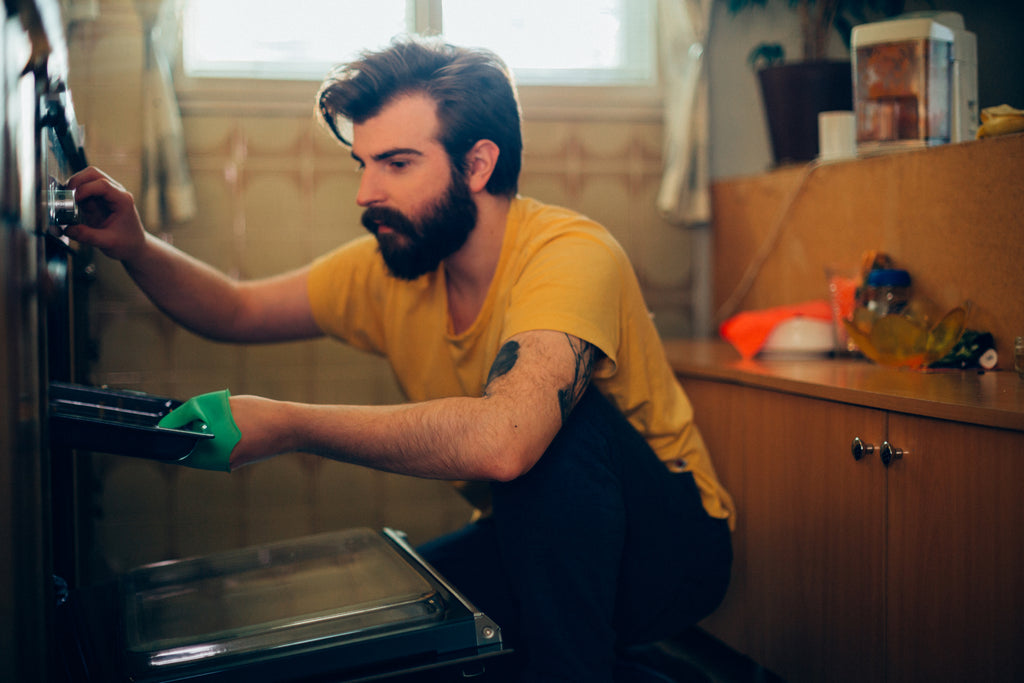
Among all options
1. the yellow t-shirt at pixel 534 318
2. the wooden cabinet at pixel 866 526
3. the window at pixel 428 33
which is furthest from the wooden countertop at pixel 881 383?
the window at pixel 428 33

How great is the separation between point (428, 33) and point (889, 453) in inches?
56.2

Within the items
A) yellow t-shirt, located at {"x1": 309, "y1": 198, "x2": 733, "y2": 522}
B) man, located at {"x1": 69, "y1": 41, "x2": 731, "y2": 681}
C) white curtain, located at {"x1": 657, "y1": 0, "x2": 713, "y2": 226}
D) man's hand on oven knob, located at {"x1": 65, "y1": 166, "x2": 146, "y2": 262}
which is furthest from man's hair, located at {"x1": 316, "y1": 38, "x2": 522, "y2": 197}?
white curtain, located at {"x1": 657, "y1": 0, "x2": 713, "y2": 226}

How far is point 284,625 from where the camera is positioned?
35.6 inches

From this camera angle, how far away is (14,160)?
0.55 meters

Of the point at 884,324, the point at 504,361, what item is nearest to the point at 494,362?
the point at 504,361

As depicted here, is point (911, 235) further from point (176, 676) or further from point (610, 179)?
point (176, 676)

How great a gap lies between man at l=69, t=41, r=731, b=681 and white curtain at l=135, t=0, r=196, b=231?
Result: 53 centimetres

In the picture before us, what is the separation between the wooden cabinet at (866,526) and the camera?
3.00 feet

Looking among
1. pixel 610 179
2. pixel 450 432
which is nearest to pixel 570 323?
pixel 450 432

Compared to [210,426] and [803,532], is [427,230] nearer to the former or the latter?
[210,426]

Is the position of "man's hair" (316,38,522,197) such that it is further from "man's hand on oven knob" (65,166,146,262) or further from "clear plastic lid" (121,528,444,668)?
"clear plastic lid" (121,528,444,668)

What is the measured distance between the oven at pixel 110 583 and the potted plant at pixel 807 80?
1236mm

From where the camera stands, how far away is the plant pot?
186 cm

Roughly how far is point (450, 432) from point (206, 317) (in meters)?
0.61
